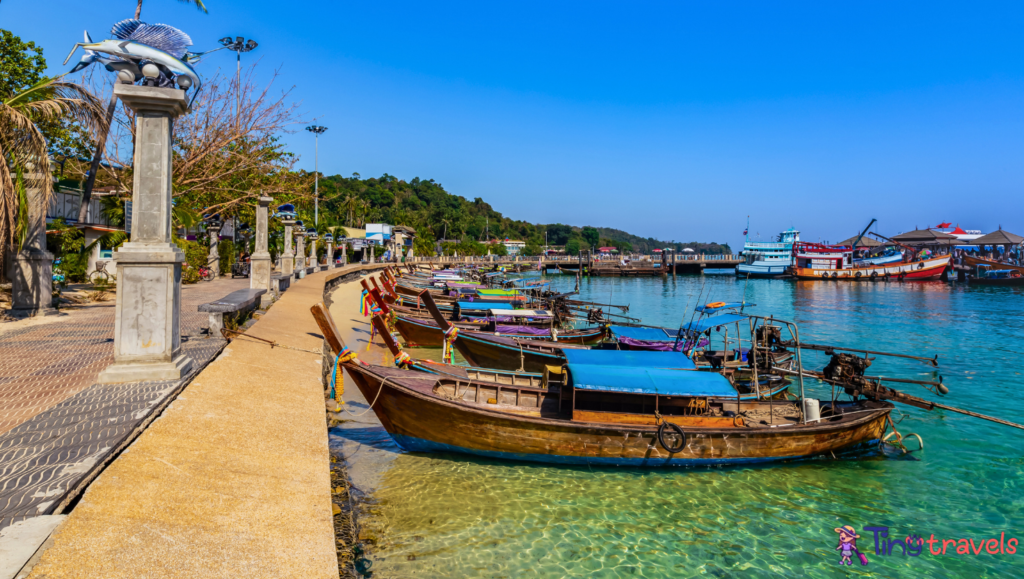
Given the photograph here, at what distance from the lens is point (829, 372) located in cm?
1102

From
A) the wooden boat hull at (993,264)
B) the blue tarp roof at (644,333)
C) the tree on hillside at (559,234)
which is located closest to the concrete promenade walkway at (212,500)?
the blue tarp roof at (644,333)

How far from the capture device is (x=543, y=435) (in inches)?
333

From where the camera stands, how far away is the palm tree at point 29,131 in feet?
34.0

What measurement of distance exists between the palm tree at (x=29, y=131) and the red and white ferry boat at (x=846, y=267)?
80.3 m

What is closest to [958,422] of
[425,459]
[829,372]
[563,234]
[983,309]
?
[829,372]

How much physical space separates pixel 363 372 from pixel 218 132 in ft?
47.1

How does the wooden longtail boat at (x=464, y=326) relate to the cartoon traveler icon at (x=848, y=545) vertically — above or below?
above

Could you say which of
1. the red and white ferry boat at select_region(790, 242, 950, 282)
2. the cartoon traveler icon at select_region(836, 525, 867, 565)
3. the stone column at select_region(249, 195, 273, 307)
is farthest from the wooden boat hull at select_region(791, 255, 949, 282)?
the cartoon traveler icon at select_region(836, 525, 867, 565)

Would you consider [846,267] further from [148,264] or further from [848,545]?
[148,264]

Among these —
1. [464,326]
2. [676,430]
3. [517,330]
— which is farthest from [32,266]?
[676,430]

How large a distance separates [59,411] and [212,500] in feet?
8.48

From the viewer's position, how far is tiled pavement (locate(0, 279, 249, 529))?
365cm

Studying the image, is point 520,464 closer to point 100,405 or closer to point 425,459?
point 425,459

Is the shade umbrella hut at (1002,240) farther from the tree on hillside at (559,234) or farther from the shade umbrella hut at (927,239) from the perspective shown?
the tree on hillside at (559,234)
